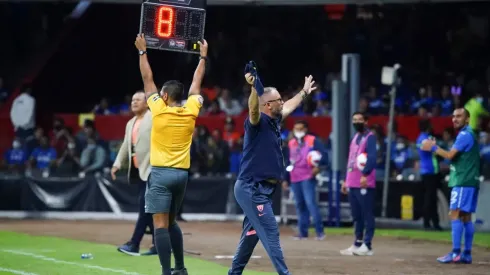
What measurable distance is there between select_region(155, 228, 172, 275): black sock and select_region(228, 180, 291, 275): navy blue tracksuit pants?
0.85 metres

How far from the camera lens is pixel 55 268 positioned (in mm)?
14227

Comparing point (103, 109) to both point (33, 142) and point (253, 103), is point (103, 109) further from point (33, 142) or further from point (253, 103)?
point (253, 103)

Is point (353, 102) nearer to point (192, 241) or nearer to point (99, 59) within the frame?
point (192, 241)

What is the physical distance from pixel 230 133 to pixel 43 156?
184 inches

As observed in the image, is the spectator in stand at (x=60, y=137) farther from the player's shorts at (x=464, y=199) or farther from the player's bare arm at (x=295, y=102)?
the player's bare arm at (x=295, y=102)

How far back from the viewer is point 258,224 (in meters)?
11.5

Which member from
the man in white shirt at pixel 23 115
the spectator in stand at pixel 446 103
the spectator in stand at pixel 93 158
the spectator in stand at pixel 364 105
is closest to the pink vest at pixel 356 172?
the spectator in stand at pixel 364 105

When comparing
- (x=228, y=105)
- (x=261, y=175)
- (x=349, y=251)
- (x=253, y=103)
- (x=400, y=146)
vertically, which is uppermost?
(x=253, y=103)

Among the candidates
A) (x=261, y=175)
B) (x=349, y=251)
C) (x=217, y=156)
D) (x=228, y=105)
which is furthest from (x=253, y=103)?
(x=228, y=105)

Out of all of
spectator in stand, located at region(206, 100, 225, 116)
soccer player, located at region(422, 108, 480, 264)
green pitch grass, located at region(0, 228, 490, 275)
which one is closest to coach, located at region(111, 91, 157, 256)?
green pitch grass, located at region(0, 228, 490, 275)

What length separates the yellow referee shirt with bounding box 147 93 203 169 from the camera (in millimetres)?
12242

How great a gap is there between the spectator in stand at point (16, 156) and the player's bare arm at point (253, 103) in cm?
1716

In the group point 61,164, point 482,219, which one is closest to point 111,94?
point 61,164

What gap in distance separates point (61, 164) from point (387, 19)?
11469mm
